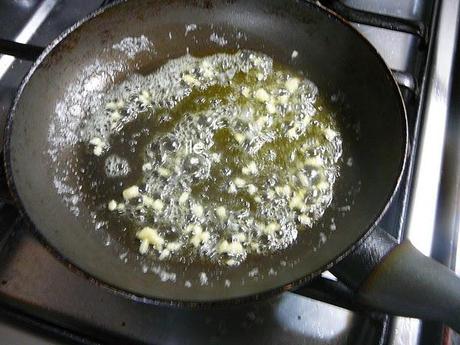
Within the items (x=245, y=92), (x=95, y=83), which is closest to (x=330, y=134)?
(x=245, y=92)

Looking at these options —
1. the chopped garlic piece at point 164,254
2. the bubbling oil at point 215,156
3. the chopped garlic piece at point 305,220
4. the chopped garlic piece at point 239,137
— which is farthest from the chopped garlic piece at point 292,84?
the chopped garlic piece at point 164,254

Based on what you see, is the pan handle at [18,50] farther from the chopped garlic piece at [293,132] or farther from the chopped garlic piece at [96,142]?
the chopped garlic piece at [293,132]

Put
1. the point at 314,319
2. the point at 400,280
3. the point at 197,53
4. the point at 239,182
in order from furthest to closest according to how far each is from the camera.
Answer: the point at 197,53 → the point at 239,182 → the point at 314,319 → the point at 400,280

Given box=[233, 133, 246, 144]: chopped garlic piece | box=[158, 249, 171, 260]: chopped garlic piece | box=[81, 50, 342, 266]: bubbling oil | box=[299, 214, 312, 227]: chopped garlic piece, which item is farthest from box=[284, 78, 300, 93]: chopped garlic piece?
box=[158, 249, 171, 260]: chopped garlic piece

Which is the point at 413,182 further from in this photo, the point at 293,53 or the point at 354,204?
the point at 293,53

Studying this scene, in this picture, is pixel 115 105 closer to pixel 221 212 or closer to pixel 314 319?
pixel 221 212

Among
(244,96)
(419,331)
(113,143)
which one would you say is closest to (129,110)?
(113,143)

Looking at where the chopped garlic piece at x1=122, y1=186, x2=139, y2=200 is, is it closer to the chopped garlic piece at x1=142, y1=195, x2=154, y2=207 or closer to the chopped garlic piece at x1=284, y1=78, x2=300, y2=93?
the chopped garlic piece at x1=142, y1=195, x2=154, y2=207
